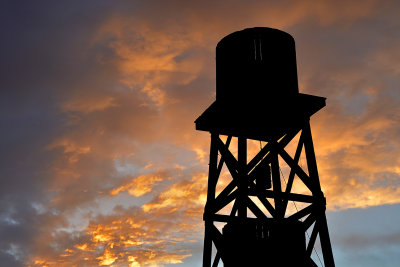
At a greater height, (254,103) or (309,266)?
(254,103)

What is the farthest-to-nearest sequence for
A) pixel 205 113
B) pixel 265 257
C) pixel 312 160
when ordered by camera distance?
pixel 205 113 < pixel 312 160 < pixel 265 257

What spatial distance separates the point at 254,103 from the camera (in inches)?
383

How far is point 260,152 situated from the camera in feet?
32.6

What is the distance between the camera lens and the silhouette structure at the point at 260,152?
9.23 metres

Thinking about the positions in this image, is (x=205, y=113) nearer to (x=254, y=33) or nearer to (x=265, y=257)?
(x=254, y=33)

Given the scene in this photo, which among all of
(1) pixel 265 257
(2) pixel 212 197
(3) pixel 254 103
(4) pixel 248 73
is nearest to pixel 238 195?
(2) pixel 212 197

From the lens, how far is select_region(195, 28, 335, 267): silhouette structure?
9.23m

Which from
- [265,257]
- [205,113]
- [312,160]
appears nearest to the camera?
[265,257]

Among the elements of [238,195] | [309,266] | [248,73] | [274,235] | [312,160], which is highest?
[248,73]

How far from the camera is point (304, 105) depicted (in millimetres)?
9930

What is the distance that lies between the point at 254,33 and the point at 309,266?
17.9 ft

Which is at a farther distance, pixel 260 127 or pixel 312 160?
pixel 260 127

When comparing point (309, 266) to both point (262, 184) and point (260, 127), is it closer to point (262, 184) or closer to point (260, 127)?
point (262, 184)

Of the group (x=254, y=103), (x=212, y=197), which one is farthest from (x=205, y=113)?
(x=212, y=197)
